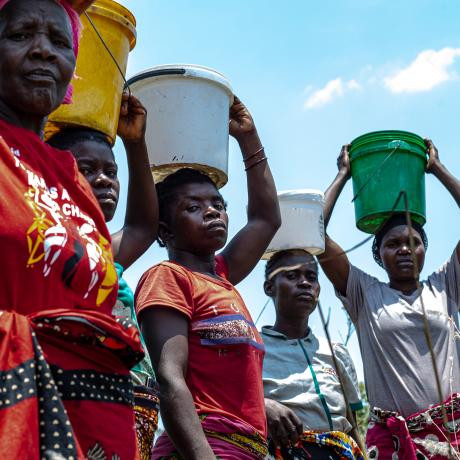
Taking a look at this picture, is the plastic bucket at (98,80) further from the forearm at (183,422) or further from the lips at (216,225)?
the forearm at (183,422)

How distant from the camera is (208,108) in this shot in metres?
3.30

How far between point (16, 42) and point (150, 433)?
1202 mm

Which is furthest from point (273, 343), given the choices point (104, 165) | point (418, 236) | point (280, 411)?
point (104, 165)

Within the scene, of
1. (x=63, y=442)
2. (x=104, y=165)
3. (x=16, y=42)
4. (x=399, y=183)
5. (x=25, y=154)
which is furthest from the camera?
(x=399, y=183)

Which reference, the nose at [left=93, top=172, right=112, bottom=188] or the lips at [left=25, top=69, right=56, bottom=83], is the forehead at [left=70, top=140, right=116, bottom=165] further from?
the lips at [left=25, top=69, right=56, bottom=83]

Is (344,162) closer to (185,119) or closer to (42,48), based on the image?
(185,119)

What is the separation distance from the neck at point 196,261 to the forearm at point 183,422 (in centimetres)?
58

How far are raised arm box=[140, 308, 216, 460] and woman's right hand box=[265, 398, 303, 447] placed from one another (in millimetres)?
779

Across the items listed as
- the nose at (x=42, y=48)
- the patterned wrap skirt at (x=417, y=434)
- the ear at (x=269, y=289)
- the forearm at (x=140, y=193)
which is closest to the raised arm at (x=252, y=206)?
the forearm at (x=140, y=193)

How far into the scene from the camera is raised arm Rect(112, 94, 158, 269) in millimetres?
2848

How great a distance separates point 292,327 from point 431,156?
1.42m

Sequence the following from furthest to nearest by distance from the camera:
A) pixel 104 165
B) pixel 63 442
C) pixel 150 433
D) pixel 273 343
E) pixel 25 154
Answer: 1. pixel 273 343
2. pixel 104 165
3. pixel 150 433
4. pixel 25 154
5. pixel 63 442

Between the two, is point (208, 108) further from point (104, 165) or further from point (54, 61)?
point (54, 61)

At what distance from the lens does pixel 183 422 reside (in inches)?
97.8
